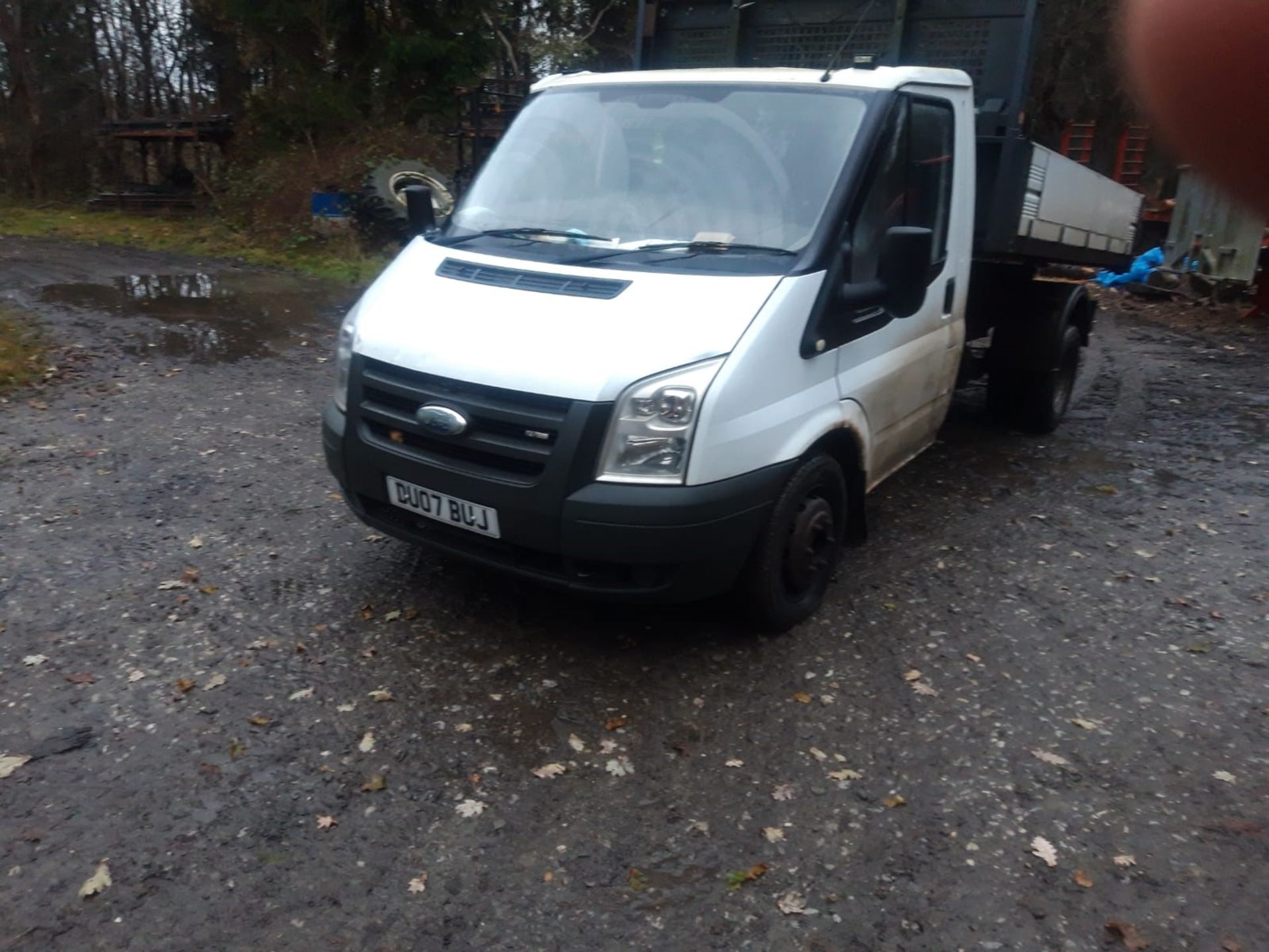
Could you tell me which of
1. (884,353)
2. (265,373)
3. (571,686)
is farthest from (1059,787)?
(265,373)

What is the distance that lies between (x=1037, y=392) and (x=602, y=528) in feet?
15.5

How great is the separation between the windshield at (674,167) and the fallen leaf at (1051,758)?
7.15ft

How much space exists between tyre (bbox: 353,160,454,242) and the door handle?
433 inches

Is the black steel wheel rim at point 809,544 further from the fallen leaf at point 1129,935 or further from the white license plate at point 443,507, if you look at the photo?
the fallen leaf at point 1129,935

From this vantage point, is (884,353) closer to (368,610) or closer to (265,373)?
(368,610)

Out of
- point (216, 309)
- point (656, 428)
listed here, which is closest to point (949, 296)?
point (656, 428)

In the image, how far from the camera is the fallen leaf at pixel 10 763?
3.46 metres

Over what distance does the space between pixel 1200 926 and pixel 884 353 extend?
2.71 metres

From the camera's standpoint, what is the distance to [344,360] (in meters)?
4.39

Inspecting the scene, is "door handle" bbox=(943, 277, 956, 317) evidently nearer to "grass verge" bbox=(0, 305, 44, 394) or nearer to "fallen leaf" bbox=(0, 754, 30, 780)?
"fallen leaf" bbox=(0, 754, 30, 780)

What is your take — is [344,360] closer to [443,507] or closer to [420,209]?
[443,507]

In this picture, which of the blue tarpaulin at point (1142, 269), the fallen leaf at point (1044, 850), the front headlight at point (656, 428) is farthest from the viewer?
the blue tarpaulin at point (1142, 269)

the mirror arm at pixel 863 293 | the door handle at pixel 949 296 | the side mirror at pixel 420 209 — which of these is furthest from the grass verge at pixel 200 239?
the mirror arm at pixel 863 293

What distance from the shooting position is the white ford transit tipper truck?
3.78m
